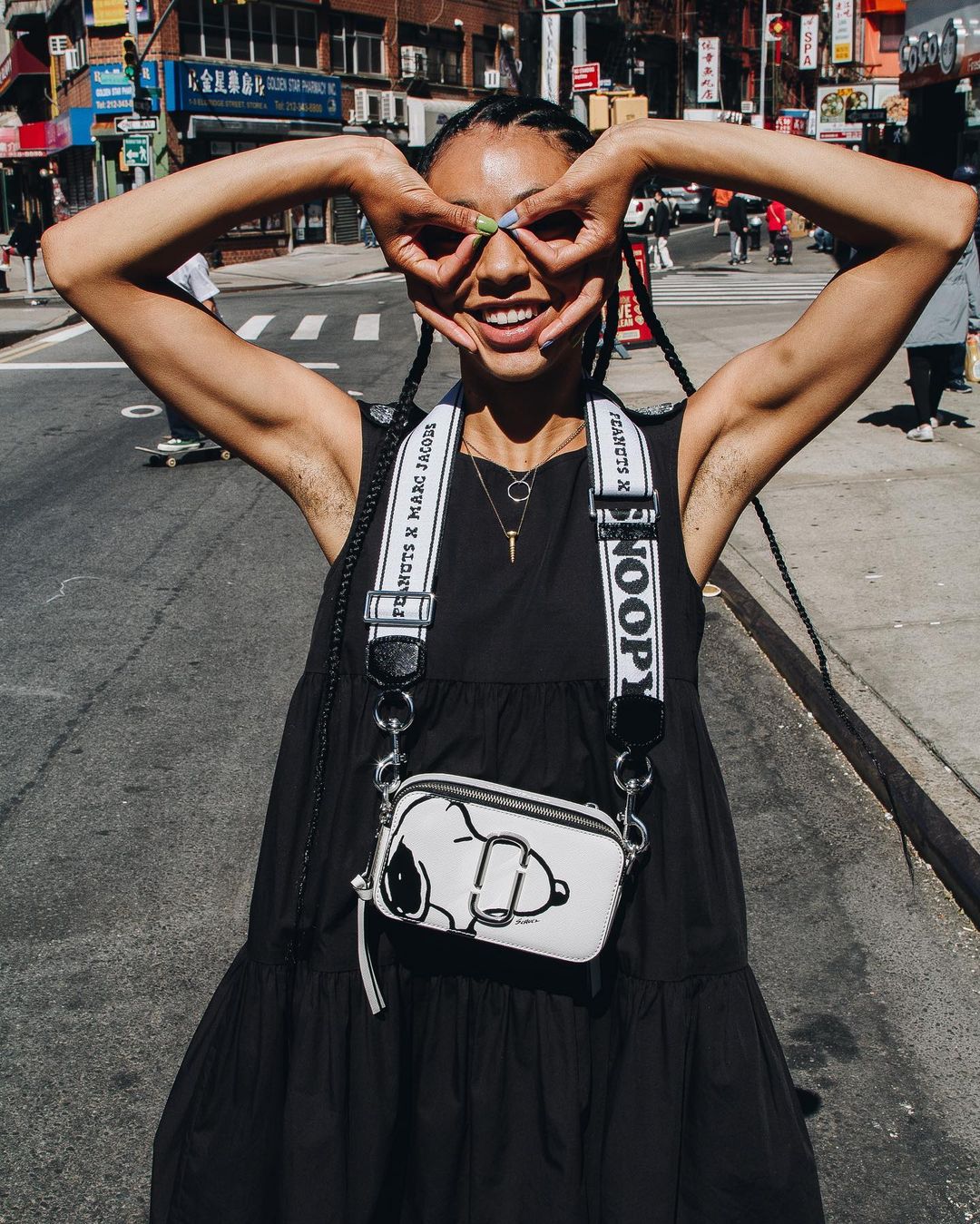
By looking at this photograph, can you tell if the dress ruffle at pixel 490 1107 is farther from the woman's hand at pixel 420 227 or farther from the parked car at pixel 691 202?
the parked car at pixel 691 202

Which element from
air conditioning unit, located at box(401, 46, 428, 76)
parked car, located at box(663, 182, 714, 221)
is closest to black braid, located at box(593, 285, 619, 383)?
parked car, located at box(663, 182, 714, 221)

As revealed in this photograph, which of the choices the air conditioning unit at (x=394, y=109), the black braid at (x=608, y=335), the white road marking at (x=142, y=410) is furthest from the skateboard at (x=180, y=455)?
the air conditioning unit at (x=394, y=109)

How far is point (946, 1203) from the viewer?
268 centimetres

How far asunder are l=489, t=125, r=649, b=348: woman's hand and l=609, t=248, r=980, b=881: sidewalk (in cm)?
283

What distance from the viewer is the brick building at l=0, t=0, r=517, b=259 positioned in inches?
1366

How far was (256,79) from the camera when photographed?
35750 mm

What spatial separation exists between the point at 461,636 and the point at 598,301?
0.50 meters

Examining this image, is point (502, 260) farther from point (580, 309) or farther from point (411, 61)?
point (411, 61)

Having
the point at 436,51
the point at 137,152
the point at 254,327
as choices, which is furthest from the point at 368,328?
the point at 436,51

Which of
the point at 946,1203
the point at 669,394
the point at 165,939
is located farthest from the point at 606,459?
the point at 669,394

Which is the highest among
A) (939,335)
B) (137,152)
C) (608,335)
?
(137,152)

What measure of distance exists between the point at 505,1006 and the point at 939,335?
863cm

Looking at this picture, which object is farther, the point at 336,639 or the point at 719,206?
the point at 719,206

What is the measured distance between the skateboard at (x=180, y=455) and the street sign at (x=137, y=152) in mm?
17903
